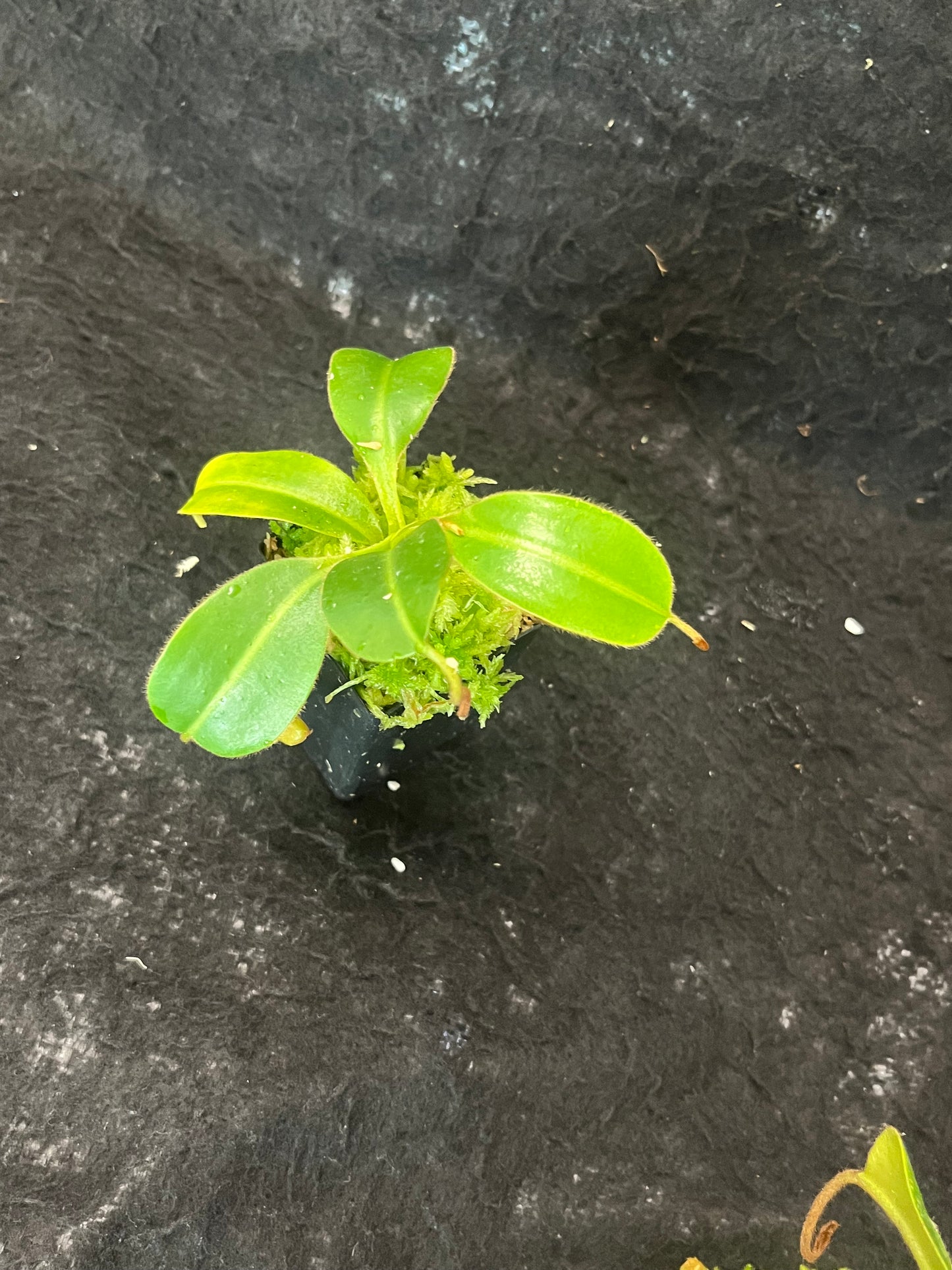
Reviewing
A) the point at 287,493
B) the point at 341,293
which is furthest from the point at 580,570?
the point at 341,293

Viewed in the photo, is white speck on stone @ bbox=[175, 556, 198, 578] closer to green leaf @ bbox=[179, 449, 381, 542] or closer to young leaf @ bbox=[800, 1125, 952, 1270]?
green leaf @ bbox=[179, 449, 381, 542]

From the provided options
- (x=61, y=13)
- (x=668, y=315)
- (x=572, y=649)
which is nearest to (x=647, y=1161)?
(x=572, y=649)

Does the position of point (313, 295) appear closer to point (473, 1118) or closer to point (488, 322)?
point (488, 322)

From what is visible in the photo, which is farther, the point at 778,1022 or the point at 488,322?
the point at 488,322

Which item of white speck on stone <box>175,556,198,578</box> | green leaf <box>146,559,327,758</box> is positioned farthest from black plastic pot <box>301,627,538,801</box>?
white speck on stone <box>175,556,198,578</box>

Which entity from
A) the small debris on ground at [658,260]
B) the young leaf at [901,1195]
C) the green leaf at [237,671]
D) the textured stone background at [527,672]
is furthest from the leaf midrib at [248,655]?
the small debris on ground at [658,260]

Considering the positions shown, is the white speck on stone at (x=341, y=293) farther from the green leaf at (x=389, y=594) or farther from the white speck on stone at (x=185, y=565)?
the green leaf at (x=389, y=594)
